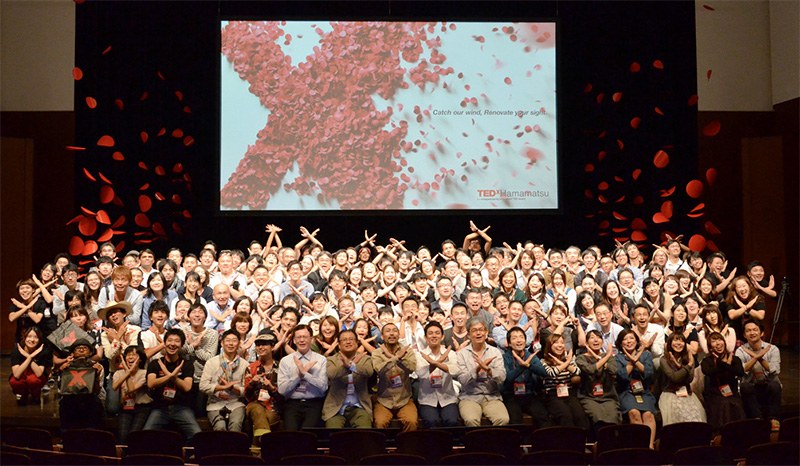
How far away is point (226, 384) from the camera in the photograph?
19.1ft

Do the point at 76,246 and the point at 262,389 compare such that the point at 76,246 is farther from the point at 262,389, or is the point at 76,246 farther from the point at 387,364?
the point at 387,364

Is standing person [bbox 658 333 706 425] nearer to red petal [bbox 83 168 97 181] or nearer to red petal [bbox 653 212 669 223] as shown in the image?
red petal [bbox 653 212 669 223]

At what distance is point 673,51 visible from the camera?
11117mm

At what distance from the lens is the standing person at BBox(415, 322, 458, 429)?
598 centimetres

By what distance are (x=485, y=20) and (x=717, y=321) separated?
5986 mm

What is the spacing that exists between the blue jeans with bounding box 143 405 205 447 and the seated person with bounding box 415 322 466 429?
1.95 meters

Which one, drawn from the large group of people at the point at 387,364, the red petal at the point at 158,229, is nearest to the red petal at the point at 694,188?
the large group of people at the point at 387,364

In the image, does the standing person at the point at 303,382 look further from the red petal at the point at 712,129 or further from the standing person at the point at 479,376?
the red petal at the point at 712,129

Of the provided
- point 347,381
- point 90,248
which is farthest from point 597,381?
point 90,248

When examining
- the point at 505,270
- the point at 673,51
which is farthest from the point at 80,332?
the point at 673,51

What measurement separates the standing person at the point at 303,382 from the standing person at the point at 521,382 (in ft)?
5.39

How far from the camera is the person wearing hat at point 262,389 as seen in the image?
231 inches

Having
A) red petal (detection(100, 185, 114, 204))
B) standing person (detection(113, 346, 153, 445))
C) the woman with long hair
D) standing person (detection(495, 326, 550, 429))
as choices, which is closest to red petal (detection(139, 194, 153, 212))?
red petal (detection(100, 185, 114, 204))

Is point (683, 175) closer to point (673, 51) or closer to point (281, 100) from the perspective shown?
point (673, 51)
